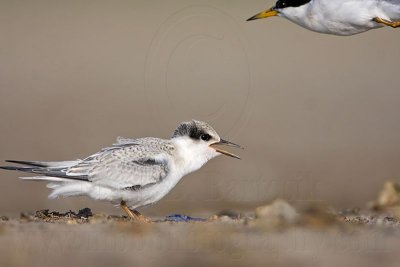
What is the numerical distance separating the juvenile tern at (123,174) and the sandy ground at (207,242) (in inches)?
10.2

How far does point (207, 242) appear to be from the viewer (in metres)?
6.91

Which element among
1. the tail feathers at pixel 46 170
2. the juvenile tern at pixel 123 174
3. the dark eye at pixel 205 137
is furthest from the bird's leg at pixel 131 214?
the dark eye at pixel 205 137

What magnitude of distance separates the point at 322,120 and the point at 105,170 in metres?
6.49

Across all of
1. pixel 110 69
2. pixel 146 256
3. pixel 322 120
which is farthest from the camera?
pixel 110 69

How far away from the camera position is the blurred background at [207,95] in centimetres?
1127

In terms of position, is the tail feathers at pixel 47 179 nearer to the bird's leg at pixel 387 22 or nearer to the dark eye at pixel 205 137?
the dark eye at pixel 205 137

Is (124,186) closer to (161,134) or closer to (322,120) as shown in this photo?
(161,134)

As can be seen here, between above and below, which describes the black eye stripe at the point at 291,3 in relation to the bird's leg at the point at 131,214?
above

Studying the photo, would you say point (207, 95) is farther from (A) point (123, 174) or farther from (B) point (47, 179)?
(B) point (47, 179)

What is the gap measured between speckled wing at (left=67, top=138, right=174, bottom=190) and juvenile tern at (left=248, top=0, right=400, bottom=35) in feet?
5.66

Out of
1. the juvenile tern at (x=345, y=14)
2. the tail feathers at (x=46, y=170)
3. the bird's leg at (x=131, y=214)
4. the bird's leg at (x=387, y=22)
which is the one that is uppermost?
the juvenile tern at (x=345, y=14)

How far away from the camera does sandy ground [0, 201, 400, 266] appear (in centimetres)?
663

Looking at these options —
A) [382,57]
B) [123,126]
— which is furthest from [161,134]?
[382,57]

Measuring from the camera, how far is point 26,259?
671 centimetres
